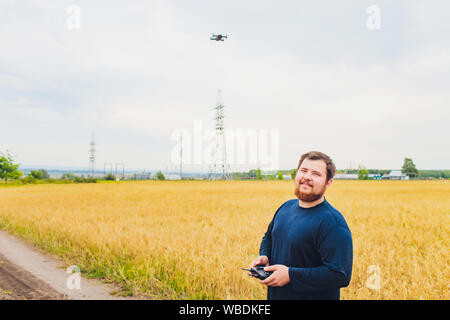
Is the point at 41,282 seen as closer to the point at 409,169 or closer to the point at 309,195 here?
the point at 309,195

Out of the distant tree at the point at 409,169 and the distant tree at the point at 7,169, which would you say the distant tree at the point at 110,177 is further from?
the distant tree at the point at 409,169

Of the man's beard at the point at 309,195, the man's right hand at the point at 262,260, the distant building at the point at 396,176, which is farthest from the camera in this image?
the distant building at the point at 396,176

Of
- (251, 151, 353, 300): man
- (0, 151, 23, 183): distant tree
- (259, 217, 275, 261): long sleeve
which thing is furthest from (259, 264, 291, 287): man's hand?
(0, 151, 23, 183): distant tree

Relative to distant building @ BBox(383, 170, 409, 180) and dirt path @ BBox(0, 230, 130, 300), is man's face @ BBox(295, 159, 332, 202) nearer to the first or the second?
dirt path @ BBox(0, 230, 130, 300)

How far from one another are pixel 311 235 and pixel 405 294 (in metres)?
3.52

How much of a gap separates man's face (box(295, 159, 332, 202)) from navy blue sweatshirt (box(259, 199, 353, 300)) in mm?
145

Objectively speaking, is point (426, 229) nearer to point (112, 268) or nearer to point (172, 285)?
point (172, 285)

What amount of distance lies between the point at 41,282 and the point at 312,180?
259 inches

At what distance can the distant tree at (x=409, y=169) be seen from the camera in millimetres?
137438

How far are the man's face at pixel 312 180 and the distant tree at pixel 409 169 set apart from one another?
15444 cm

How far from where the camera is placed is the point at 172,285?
19.4 ft

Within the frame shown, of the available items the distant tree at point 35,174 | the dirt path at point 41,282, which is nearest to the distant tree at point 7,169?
the distant tree at point 35,174

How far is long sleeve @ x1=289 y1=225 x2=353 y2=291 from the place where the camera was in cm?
234
